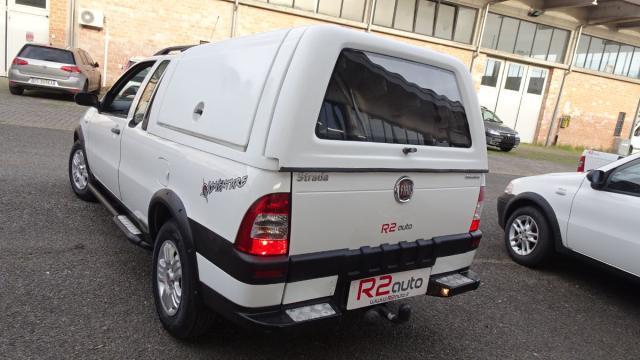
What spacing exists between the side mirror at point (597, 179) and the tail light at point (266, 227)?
3371 millimetres

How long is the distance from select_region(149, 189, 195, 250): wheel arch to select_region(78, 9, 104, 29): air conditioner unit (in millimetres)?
15759

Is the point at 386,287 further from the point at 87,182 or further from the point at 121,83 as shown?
the point at 87,182

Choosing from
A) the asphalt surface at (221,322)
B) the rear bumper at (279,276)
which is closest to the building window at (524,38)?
the asphalt surface at (221,322)

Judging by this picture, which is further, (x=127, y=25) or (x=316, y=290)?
(x=127, y=25)

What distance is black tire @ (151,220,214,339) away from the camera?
2.59 m

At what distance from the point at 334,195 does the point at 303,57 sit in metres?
0.70

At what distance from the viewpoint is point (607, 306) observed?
13.8ft

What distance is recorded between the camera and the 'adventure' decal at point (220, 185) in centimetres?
227

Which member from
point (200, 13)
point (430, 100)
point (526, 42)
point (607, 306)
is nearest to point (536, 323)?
point (607, 306)

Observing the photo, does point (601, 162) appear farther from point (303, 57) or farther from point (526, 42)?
point (526, 42)

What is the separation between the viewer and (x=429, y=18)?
835 inches

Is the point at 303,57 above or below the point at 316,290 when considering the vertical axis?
above

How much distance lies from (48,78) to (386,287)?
12859mm

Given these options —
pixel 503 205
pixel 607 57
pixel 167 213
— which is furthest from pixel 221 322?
pixel 607 57
